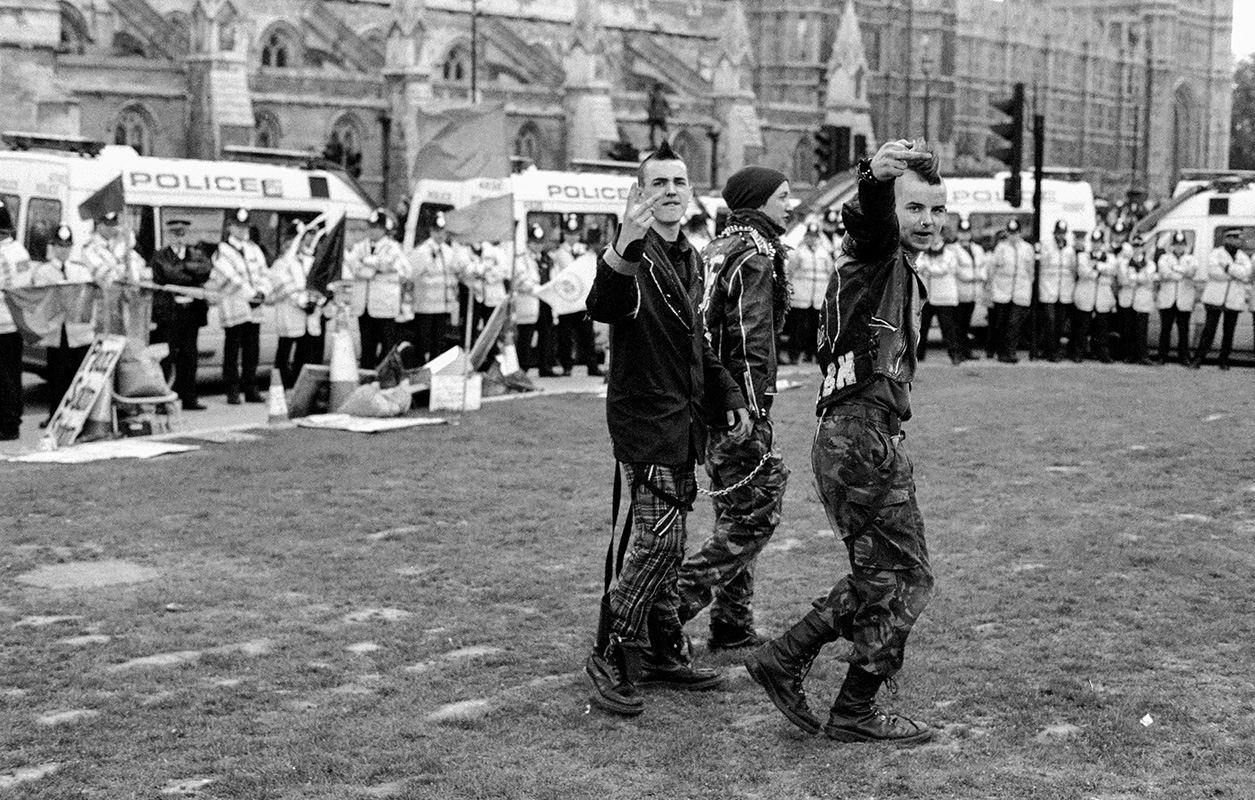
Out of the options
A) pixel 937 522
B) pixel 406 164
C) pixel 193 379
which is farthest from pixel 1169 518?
pixel 406 164

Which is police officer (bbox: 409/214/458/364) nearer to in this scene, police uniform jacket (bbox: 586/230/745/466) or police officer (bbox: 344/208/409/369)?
police officer (bbox: 344/208/409/369)

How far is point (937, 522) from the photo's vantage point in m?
10.9

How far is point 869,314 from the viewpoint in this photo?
256 inches

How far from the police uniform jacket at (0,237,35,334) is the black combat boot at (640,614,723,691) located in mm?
9520

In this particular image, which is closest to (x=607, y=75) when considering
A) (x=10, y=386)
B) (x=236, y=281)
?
(x=236, y=281)

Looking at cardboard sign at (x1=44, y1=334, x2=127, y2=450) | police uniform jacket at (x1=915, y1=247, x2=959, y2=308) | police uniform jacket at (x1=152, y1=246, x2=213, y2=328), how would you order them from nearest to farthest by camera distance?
cardboard sign at (x1=44, y1=334, x2=127, y2=450) → police uniform jacket at (x1=152, y1=246, x2=213, y2=328) → police uniform jacket at (x1=915, y1=247, x2=959, y2=308)

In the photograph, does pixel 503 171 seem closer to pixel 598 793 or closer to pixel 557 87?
pixel 598 793

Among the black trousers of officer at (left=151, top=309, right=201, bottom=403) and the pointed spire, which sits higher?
Answer: the pointed spire

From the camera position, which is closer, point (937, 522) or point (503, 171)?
point (937, 522)

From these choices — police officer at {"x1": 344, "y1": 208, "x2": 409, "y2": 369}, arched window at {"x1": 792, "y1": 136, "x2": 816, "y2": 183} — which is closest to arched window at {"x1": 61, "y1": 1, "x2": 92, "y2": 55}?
arched window at {"x1": 792, "y1": 136, "x2": 816, "y2": 183}

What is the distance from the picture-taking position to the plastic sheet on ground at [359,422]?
1533cm

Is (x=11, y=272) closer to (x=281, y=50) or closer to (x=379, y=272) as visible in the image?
(x=379, y=272)

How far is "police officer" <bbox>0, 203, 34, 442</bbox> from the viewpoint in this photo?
49.6ft

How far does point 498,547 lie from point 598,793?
433 cm
